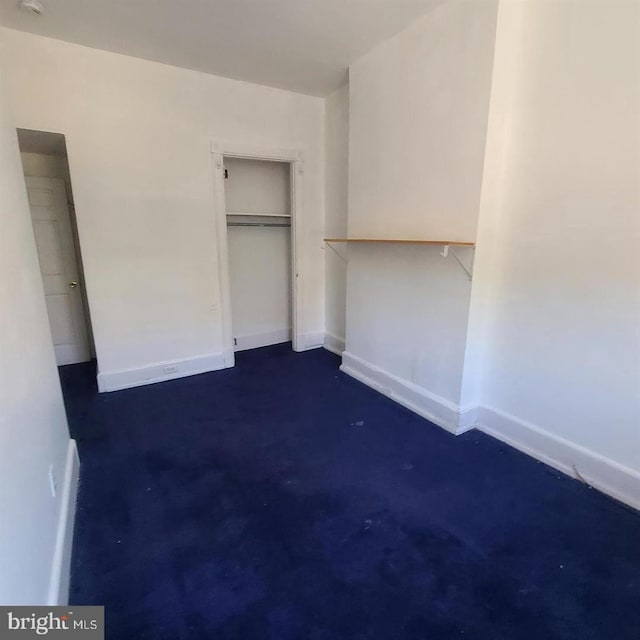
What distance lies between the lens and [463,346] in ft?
8.62

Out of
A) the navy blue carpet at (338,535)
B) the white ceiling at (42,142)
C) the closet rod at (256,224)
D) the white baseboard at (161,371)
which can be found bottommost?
the navy blue carpet at (338,535)

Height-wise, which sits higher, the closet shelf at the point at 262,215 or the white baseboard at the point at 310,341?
the closet shelf at the point at 262,215

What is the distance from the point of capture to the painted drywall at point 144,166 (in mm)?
2912

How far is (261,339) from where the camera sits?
187 inches

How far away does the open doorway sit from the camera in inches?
147

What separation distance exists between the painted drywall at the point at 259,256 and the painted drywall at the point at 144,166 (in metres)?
0.63

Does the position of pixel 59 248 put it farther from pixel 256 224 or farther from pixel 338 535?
pixel 338 535

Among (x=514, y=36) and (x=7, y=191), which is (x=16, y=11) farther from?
(x=514, y=36)

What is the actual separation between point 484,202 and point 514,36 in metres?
0.97

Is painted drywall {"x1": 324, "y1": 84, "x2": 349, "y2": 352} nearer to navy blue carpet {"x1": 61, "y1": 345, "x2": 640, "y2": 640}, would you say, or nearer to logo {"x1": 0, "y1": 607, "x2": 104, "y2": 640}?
navy blue carpet {"x1": 61, "y1": 345, "x2": 640, "y2": 640}

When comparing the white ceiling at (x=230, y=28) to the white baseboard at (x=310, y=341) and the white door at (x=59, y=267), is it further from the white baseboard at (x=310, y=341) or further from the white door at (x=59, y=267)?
the white baseboard at (x=310, y=341)

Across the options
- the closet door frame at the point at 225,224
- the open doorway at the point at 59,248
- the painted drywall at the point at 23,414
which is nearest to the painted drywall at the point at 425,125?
the closet door frame at the point at 225,224

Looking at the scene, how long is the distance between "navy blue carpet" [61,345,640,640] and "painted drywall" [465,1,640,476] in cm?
46

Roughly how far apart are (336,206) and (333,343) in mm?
1626
